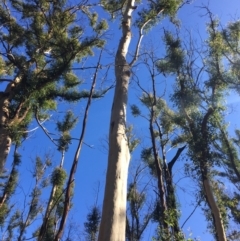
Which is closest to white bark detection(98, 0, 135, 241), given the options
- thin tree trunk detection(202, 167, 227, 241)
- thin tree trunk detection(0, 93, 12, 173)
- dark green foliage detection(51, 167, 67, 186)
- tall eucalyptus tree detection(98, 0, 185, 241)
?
tall eucalyptus tree detection(98, 0, 185, 241)

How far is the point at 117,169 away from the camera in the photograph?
3.45 meters

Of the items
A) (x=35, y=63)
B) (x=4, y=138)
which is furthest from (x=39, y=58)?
(x=4, y=138)

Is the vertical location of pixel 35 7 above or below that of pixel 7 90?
above

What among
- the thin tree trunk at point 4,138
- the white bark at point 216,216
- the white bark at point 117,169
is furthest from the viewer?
the thin tree trunk at point 4,138

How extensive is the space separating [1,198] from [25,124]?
159 inches

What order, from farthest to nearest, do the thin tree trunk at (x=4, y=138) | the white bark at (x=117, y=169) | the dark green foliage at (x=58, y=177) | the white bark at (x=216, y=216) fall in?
the dark green foliage at (x=58, y=177), the thin tree trunk at (x=4, y=138), the white bark at (x=216, y=216), the white bark at (x=117, y=169)

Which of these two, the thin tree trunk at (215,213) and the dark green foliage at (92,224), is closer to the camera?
the thin tree trunk at (215,213)

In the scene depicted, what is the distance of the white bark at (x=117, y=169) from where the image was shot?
2.81 meters

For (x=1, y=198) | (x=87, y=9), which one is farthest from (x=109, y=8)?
(x=1, y=198)

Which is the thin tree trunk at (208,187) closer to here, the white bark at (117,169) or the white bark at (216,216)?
the white bark at (216,216)

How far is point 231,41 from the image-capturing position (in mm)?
11180

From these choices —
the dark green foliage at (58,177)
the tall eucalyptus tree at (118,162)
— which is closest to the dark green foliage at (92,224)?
the dark green foliage at (58,177)

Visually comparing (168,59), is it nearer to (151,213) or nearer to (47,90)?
(47,90)

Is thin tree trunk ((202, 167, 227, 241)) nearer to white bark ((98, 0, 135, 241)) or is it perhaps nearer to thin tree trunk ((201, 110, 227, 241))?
thin tree trunk ((201, 110, 227, 241))
